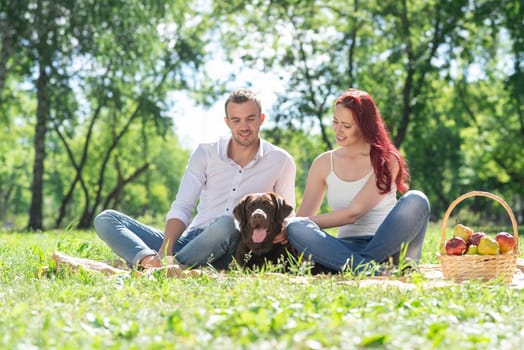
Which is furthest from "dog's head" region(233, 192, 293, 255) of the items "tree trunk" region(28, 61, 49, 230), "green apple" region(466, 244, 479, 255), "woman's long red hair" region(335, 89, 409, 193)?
"tree trunk" region(28, 61, 49, 230)

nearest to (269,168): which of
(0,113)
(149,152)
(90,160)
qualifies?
(0,113)

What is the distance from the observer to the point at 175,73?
24.9 metres

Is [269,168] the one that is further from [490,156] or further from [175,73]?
[490,156]

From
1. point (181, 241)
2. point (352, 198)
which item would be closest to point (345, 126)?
Result: point (352, 198)

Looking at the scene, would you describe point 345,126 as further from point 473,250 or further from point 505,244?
point 505,244

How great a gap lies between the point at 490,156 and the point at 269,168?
25.3 m

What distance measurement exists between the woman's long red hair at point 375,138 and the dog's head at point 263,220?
2.74ft

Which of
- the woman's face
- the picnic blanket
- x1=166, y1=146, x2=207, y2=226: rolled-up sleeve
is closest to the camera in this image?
the picnic blanket

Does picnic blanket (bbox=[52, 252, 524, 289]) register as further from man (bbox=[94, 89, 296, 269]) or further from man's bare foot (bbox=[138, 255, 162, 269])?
man (bbox=[94, 89, 296, 269])

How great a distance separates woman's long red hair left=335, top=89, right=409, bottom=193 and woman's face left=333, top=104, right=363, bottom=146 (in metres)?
0.04

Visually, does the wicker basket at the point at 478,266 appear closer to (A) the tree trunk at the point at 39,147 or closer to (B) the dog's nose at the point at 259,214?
(B) the dog's nose at the point at 259,214

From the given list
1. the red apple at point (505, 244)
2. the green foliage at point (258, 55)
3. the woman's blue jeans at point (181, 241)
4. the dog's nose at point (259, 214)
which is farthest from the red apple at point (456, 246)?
the green foliage at point (258, 55)

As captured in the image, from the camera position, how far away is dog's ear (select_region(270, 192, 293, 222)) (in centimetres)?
590

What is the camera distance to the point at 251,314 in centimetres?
331
